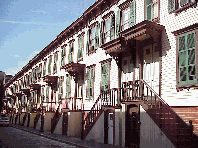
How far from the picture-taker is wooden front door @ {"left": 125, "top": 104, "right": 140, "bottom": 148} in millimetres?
14758

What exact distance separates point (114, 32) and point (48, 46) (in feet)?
53.1

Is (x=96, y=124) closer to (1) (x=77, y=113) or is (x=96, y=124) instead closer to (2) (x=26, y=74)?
(1) (x=77, y=113)

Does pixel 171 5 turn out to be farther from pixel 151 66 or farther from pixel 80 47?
pixel 80 47

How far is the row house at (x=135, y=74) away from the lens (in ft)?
40.7

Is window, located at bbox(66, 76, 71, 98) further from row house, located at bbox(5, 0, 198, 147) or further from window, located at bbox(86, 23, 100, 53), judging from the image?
window, located at bbox(86, 23, 100, 53)

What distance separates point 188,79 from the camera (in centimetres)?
1241

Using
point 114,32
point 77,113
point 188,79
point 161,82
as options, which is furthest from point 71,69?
point 188,79

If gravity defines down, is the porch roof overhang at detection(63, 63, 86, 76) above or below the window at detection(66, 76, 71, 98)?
above

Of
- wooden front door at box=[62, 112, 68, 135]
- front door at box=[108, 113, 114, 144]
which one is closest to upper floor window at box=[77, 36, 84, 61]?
wooden front door at box=[62, 112, 68, 135]

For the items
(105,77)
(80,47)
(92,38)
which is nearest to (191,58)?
(105,77)

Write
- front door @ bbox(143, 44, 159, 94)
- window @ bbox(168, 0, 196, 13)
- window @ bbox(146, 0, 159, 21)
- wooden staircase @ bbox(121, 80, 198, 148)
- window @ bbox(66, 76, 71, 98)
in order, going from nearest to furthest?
wooden staircase @ bbox(121, 80, 198, 148)
window @ bbox(168, 0, 196, 13)
front door @ bbox(143, 44, 159, 94)
window @ bbox(146, 0, 159, 21)
window @ bbox(66, 76, 71, 98)

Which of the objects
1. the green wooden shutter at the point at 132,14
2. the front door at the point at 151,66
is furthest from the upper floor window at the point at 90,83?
the front door at the point at 151,66

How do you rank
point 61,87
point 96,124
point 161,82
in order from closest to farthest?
point 161,82 → point 96,124 → point 61,87

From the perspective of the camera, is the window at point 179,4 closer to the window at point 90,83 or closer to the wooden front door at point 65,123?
the window at point 90,83
